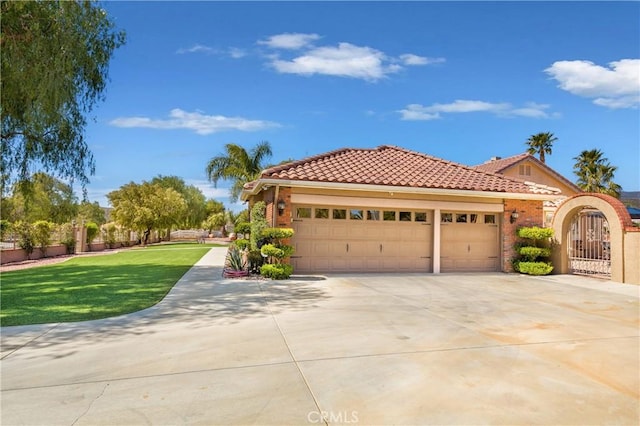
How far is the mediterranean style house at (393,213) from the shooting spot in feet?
Result: 40.2

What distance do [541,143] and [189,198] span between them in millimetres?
40015

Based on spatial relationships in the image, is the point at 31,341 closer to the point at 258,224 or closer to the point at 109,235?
the point at 258,224

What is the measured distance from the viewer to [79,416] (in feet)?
9.89

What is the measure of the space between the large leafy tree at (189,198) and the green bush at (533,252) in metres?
40.9

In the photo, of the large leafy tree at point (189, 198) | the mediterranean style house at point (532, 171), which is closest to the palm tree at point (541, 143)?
the mediterranean style house at point (532, 171)

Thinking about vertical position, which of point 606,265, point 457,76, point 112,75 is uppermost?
point 457,76

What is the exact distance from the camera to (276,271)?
11.0 metres

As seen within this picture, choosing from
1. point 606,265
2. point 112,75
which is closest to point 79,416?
point 112,75

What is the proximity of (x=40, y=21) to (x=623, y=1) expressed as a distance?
16.0 m

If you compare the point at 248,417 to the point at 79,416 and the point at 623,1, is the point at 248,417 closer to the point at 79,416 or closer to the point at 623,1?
the point at 79,416

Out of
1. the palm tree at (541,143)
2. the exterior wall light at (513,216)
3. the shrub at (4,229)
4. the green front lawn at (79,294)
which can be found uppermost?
the palm tree at (541,143)

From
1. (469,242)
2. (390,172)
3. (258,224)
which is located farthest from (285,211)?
(469,242)

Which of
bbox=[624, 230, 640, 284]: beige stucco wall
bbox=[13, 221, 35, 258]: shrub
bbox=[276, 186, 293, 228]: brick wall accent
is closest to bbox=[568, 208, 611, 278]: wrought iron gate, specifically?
bbox=[624, 230, 640, 284]: beige stucco wall

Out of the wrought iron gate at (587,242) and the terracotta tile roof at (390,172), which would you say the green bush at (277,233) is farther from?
the wrought iron gate at (587,242)
